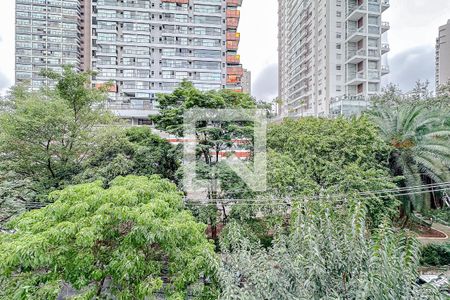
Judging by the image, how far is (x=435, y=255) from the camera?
928 cm

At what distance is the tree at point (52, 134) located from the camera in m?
8.95

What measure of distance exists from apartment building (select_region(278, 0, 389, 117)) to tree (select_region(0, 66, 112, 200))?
17.6 meters

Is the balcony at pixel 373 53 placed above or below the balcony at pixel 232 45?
below

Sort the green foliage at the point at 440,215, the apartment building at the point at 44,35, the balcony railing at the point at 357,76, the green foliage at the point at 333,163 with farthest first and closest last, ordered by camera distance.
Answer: the apartment building at the point at 44,35
the balcony railing at the point at 357,76
the green foliage at the point at 440,215
the green foliage at the point at 333,163

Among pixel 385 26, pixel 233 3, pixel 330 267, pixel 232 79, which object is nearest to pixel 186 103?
pixel 330 267

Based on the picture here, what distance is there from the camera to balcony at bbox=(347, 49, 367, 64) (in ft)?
92.9

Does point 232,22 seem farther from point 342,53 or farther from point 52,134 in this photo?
point 52,134

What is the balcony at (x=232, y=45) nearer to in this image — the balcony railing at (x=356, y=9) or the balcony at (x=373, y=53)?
the balcony railing at (x=356, y=9)

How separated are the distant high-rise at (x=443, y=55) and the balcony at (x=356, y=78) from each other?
44.1ft

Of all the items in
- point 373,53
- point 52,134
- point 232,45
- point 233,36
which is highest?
point 233,36

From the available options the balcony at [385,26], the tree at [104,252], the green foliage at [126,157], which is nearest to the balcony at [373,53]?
the balcony at [385,26]

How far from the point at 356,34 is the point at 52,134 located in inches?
1146

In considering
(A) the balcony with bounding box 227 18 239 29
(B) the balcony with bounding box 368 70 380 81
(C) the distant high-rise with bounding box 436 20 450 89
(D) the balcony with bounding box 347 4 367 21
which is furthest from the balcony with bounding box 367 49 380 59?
(A) the balcony with bounding box 227 18 239 29

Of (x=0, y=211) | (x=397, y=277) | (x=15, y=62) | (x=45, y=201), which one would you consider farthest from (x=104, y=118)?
(x=15, y=62)
